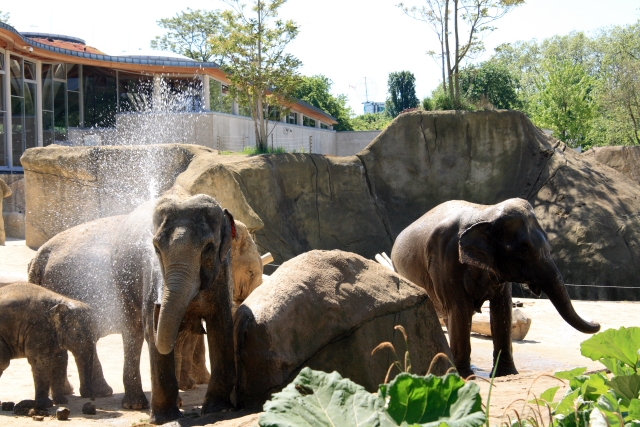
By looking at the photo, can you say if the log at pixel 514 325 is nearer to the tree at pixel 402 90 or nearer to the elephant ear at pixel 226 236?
the elephant ear at pixel 226 236

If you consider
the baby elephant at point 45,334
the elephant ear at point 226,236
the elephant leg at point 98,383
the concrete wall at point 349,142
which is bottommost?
the elephant leg at point 98,383

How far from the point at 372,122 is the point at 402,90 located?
403 cm

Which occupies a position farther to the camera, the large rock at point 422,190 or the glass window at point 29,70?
the glass window at point 29,70

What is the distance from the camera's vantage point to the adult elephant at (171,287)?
15.4 ft

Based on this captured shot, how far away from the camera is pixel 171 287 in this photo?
4609 mm

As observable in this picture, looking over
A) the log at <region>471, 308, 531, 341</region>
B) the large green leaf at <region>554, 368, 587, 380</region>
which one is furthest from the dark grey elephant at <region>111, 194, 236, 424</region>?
the log at <region>471, 308, 531, 341</region>

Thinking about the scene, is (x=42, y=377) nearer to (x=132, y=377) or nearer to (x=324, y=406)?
(x=132, y=377)

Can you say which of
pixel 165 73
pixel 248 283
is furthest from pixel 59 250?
pixel 165 73

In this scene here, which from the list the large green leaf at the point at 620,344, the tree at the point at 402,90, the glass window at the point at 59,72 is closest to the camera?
the large green leaf at the point at 620,344

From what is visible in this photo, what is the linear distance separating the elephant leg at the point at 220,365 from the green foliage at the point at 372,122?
47.2 m

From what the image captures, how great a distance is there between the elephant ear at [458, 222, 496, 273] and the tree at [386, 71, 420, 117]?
52.6 metres

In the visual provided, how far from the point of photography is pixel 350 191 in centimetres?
1855

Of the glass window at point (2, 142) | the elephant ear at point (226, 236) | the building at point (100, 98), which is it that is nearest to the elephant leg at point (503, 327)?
the elephant ear at point (226, 236)

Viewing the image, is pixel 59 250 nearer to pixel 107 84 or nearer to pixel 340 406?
pixel 340 406
